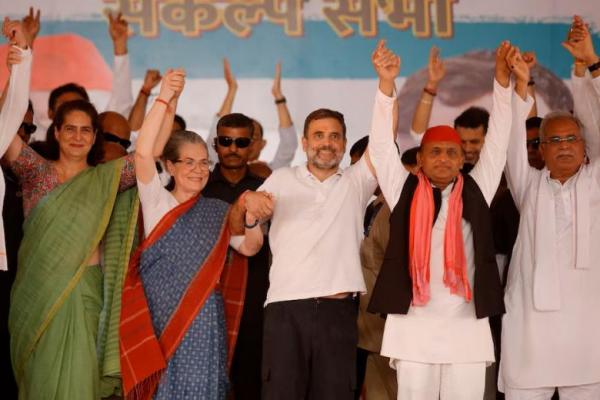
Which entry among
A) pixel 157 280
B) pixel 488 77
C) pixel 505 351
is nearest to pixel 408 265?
pixel 505 351

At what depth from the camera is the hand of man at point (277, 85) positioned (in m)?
6.67

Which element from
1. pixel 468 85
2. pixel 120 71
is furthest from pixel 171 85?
pixel 468 85

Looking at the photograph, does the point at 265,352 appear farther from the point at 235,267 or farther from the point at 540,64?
the point at 540,64

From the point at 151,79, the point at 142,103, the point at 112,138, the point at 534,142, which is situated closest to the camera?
the point at 112,138

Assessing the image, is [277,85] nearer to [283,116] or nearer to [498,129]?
[283,116]

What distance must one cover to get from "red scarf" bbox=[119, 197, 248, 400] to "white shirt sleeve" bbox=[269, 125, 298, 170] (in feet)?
6.40

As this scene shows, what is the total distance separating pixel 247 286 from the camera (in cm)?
502

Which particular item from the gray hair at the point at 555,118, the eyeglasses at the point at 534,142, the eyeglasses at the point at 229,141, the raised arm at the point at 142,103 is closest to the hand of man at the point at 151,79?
the raised arm at the point at 142,103

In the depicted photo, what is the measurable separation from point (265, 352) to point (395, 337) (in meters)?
0.60

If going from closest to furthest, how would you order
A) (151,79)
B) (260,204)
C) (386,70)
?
(260,204) → (386,70) → (151,79)

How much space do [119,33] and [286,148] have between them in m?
1.31

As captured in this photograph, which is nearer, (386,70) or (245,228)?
(386,70)

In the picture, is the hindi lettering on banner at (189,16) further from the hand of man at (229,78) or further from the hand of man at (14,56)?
the hand of man at (14,56)

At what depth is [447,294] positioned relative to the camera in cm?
437
